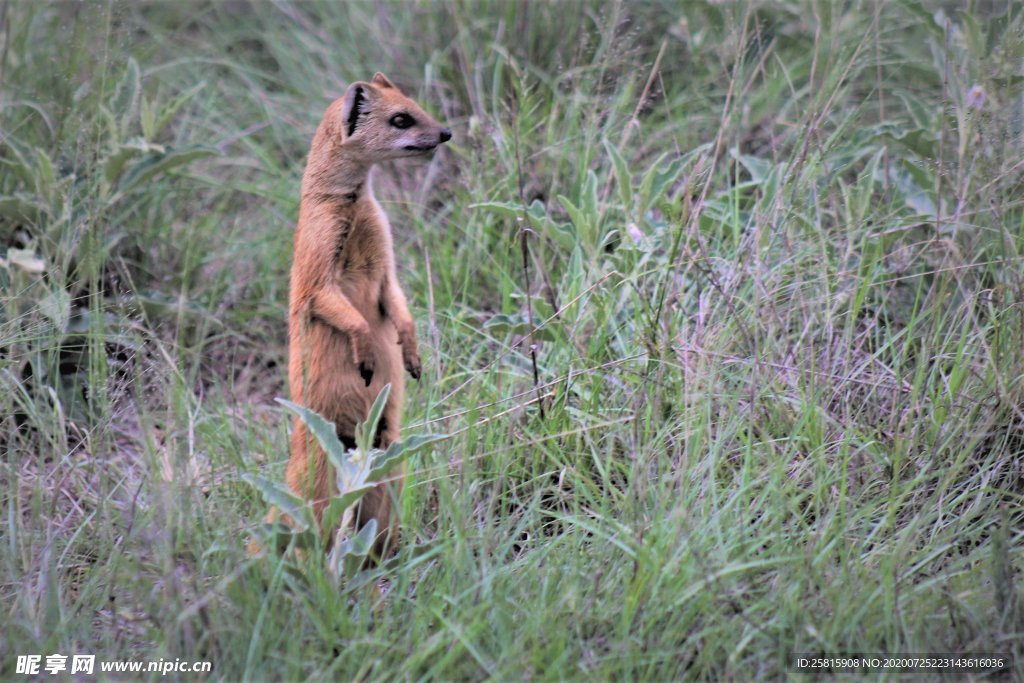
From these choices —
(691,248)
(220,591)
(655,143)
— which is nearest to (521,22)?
(655,143)

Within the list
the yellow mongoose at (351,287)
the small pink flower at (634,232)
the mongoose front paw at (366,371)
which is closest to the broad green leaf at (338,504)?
the yellow mongoose at (351,287)

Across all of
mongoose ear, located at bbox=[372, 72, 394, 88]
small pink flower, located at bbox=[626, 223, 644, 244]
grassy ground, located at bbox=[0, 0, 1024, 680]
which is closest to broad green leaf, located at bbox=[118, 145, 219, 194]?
grassy ground, located at bbox=[0, 0, 1024, 680]

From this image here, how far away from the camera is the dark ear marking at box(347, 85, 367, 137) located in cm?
325

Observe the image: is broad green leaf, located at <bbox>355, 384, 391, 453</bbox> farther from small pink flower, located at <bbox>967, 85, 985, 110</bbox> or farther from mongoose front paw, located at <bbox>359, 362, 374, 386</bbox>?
small pink flower, located at <bbox>967, 85, 985, 110</bbox>

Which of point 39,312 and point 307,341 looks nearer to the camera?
point 307,341

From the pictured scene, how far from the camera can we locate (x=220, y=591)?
247 cm

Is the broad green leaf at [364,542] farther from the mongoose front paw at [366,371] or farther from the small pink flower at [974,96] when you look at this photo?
the small pink flower at [974,96]

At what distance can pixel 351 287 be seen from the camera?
3.21m

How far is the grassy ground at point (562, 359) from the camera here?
249 cm

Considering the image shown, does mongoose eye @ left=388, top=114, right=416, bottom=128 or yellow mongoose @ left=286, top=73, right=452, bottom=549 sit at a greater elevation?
mongoose eye @ left=388, top=114, right=416, bottom=128

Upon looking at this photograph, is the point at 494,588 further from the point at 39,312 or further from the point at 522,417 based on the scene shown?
the point at 39,312

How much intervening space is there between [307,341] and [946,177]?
90.0 inches

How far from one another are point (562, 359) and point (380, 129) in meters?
1.03

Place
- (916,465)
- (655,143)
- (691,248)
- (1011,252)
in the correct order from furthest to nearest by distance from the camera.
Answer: (655,143) → (691,248) → (1011,252) → (916,465)
